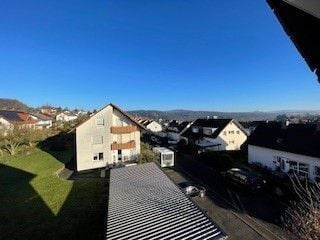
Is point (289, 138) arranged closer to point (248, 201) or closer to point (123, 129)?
point (248, 201)

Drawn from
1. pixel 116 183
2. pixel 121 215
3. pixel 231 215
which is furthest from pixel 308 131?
pixel 121 215

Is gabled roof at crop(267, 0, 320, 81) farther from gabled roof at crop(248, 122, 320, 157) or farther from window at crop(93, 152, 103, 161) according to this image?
window at crop(93, 152, 103, 161)

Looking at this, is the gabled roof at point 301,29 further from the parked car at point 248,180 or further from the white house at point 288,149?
the white house at point 288,149

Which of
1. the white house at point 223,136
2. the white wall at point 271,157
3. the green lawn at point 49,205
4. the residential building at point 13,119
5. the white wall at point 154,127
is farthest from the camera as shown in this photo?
the white wall at point 154,127

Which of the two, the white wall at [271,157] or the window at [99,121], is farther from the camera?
the window at [99,121]

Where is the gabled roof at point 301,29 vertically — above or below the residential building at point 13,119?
above

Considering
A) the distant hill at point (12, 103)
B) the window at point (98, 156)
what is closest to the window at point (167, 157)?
the window at point (98, 156)

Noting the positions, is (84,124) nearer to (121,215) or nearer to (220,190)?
(220,190)
